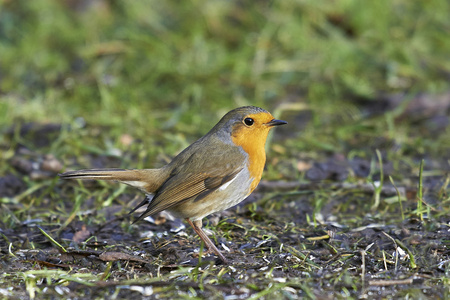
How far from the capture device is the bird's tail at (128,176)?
4016 mm

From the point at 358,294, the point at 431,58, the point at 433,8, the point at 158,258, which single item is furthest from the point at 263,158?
the point at 433,8

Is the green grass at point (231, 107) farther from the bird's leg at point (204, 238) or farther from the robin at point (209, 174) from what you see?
the robin at point (209, 174)

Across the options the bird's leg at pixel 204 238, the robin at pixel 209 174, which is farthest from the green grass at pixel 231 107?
the robin at pixel 209 174

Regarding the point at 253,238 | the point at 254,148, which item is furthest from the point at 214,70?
the point at 253,238

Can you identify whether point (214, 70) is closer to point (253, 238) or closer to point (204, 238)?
point (253, 238)

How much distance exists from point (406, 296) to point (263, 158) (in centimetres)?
147

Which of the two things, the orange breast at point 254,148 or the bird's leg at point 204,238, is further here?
the orange breast at point 254,148

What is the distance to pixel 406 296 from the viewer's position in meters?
3.19

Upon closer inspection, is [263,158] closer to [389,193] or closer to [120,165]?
[389,193]

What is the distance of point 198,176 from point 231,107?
2704 millimetres

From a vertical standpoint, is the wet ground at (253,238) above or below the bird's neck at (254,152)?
below

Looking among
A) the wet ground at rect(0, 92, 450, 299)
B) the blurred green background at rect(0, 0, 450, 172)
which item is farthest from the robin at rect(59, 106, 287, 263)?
the blurred green background at rect(0, 0, 450, 172)

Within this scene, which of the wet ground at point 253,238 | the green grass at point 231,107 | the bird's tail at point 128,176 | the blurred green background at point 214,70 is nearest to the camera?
the wet ground at point 253,238

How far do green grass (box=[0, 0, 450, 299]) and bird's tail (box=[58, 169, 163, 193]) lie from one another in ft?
1.30
